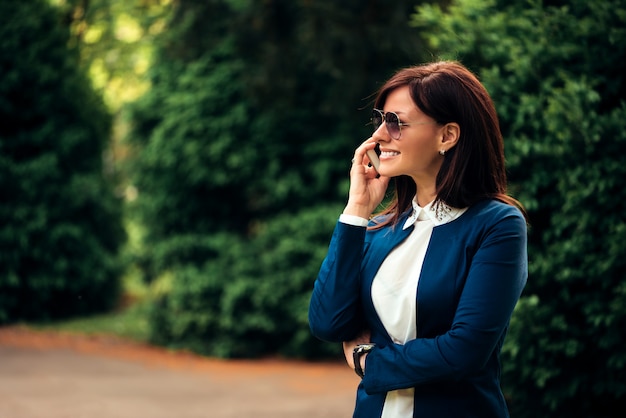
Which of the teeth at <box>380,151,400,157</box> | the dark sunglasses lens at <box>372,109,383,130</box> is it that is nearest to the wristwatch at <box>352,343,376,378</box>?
the teeth at <box>380,151,400,157</box>

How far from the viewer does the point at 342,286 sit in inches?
97.0

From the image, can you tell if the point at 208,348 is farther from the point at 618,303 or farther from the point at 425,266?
the point at 425,266

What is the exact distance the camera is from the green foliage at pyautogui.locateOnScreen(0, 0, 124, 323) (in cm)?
1096

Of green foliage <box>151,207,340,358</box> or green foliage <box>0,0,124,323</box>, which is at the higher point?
green foliage <box>0,0,124,323</box>

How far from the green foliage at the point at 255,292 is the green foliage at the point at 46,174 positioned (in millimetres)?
2510

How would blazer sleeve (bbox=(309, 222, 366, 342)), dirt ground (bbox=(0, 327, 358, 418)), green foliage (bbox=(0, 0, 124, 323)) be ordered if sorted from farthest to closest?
green foliage (bbox=(0, 0, 124, 323)) → dirt ground (bbox=(0, 327, 358, 418)) → blazer sleeve (bbox=(309, 222, 366, 342))

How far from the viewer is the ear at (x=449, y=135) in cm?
241

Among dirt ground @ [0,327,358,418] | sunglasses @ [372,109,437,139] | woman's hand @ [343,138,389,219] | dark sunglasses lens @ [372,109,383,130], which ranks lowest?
dirt ground @ [0,327,358,418]

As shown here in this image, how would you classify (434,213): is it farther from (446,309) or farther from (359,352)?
(359,352)

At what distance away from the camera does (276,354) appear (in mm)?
9688

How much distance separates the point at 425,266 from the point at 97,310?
11.1m

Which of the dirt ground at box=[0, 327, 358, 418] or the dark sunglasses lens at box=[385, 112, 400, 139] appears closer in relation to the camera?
the dark sunglasses lens at box=[385, 112, 400, 139]

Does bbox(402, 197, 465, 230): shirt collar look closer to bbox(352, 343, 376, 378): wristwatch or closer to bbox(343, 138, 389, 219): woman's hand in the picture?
bbox(343, 138, 389, 219): woman's hand

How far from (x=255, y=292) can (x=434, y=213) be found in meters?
7.01
